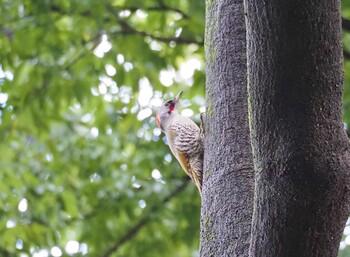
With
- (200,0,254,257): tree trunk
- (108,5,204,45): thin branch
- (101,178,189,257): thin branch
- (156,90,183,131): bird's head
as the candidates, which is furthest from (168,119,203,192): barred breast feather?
(101,178,189,257): thin branch

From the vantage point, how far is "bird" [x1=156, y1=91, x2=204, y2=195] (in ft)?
11.1

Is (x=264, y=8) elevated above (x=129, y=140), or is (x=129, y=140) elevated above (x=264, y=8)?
(x=264, y=8)

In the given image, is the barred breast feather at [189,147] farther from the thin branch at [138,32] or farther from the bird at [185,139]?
the thin branch at [138,32]

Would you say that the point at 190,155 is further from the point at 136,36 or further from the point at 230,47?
the point at 136,36

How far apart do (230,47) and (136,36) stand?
3.67m

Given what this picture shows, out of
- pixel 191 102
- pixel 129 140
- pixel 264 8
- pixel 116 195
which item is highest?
pixel 264 8

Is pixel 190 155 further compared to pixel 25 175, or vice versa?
pixel 25 175

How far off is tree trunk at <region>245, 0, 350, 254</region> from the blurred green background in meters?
4.02

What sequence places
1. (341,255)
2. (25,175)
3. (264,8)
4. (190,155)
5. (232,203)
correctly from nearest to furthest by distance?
1. (264,8)
2. (232,203)
3. (190,155)
4. (341,255)
5. (25,175)

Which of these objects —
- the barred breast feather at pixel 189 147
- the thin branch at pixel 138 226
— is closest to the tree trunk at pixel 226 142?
the barred breast feather at pixel 189 147

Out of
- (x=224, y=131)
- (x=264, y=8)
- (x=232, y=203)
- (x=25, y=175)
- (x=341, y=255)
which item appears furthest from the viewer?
(x=25, y=175)

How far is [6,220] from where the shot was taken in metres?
6.22

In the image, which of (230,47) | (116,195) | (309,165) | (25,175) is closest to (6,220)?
(25,175)

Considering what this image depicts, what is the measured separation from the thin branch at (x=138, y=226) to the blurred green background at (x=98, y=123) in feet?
0.04
